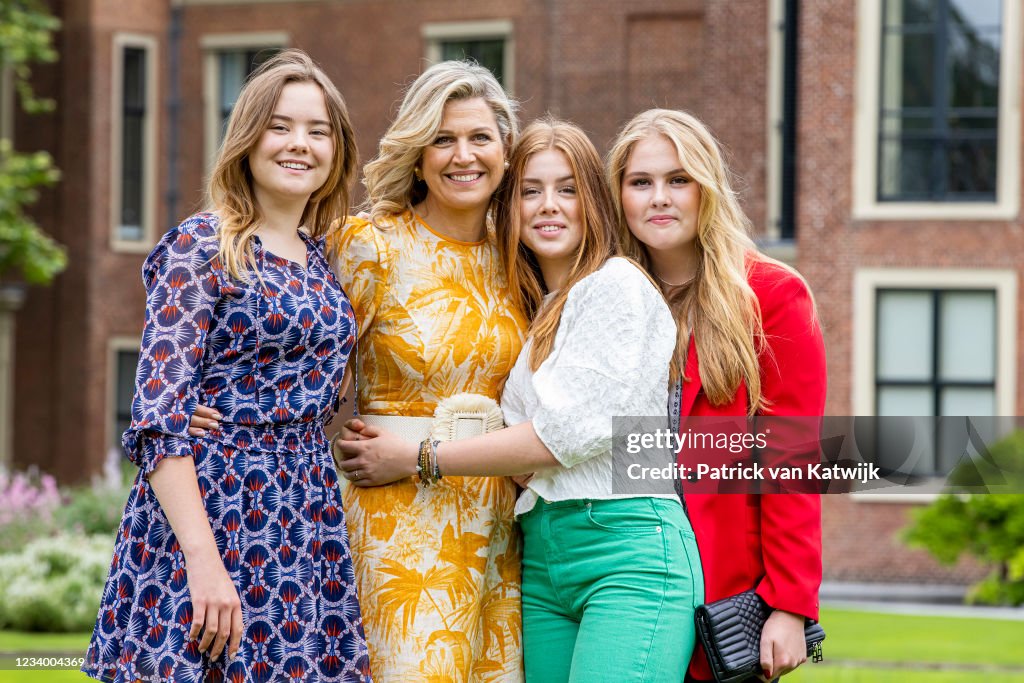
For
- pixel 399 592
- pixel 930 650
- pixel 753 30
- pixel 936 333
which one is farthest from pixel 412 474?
pixel 753 30

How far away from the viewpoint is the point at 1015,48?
59.4ft

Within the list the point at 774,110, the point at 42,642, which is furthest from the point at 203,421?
the point at 774,110

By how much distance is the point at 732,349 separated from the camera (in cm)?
373

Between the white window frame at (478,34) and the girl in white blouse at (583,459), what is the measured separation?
18.2m

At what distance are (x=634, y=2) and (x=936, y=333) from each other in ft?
24.3

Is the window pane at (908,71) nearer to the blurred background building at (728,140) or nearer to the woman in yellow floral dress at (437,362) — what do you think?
the blurred background building at (728,140)

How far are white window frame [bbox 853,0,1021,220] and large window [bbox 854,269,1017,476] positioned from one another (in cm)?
81

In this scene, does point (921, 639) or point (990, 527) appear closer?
point (921, 639)

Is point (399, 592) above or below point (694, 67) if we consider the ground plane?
below

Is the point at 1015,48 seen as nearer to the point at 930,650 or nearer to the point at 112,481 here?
the point at 930,650

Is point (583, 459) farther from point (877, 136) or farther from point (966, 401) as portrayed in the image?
point (877, 136)

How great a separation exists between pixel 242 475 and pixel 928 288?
639 inches

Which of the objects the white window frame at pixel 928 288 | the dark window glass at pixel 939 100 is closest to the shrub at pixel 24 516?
the white window frame at pixel 928 288

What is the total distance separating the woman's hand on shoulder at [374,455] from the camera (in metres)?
3.82
